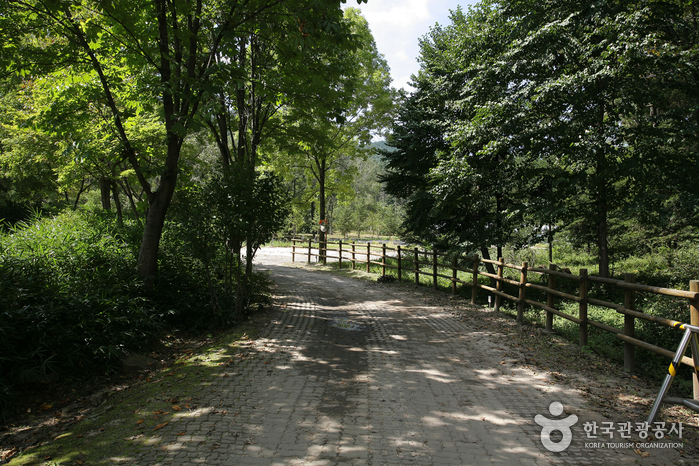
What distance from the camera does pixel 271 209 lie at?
22.9 ft

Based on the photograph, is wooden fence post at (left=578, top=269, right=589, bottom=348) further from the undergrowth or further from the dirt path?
the undergrowth

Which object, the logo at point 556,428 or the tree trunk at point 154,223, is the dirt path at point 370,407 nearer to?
the logo at point 556,428

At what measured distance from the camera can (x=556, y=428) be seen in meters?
3.47

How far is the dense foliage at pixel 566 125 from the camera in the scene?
8.84 m

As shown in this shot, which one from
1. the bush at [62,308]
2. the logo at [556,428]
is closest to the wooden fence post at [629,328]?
the logo at [556,428]

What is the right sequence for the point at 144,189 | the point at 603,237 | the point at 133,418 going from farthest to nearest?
the point at 603,237
the point at 144,189
the point at 133,418

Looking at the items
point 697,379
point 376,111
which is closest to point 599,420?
point 697,379

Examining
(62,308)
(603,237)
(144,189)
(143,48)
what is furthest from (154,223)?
(603,237)

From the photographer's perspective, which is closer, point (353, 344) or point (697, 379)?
point (697, 379)

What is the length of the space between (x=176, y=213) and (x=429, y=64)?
12877 mm

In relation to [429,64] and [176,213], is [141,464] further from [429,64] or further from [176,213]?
[429,64]

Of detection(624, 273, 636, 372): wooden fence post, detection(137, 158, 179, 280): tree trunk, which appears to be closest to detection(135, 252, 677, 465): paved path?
detection(624, 273, 636, 372): wooden fence post

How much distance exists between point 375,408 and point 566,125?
30.3 feet

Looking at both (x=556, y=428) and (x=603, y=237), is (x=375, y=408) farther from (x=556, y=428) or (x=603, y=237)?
(x=603, y=237)
